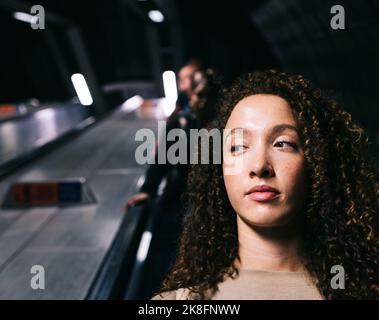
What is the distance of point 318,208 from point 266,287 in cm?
26

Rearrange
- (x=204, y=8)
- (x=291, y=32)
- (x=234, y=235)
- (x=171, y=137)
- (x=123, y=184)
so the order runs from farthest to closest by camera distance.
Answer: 1. (x=204, y=8)
2. (x=291, y=32)
3. (x=123, y=184)
4. (x=171, y=137)
5. (x=234, y=235)

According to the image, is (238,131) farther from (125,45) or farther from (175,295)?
(125,45)

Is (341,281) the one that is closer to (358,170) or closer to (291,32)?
(358,170)

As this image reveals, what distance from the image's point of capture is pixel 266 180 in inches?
47.6

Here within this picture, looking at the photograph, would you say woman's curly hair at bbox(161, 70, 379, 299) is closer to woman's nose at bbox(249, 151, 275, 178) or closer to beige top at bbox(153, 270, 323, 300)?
beige top at bbox(153, 270, 323, 300)

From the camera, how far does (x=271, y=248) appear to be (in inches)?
50.1

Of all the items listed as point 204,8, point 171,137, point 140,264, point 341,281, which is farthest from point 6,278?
point 204,8

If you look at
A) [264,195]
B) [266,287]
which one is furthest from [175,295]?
[264,195]

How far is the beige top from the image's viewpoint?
1.23 metres

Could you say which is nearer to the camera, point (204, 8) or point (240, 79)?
point (240, 79)

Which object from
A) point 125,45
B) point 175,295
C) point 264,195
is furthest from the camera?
point 125,45

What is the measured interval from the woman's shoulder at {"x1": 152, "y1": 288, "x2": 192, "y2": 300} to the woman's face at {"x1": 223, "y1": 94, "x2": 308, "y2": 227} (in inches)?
8.7

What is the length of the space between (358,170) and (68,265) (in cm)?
269

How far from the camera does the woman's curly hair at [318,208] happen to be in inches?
52.1
